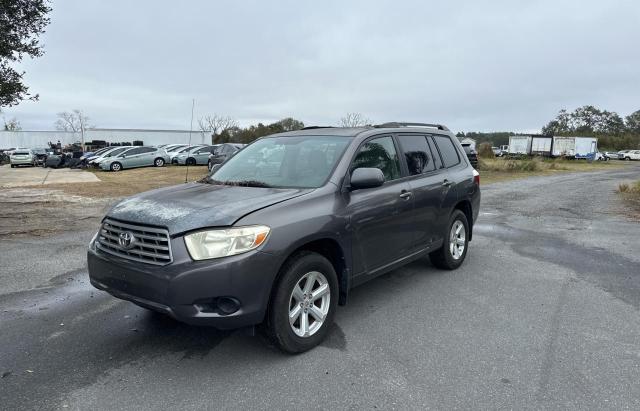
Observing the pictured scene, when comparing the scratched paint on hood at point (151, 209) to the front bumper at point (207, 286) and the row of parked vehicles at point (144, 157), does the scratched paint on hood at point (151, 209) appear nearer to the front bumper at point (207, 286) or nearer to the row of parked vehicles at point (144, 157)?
the front bumper at point (207, 286)

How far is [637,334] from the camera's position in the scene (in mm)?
3967

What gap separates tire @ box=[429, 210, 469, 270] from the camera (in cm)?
568

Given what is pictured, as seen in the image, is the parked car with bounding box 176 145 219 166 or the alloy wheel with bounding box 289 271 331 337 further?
the parked car with bounding box 176 145 219 166

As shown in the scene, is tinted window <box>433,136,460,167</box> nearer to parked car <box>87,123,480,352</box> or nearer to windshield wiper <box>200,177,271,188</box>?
parked car <box>87,123,480,352</box>

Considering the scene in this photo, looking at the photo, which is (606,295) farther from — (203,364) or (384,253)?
(203,364)

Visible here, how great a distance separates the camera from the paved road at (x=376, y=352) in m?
2.98

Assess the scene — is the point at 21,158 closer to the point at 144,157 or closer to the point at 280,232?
the point at 144,157

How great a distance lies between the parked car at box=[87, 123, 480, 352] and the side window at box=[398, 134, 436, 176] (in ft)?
0.07

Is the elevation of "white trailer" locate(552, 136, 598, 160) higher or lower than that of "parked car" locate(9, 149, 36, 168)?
higher

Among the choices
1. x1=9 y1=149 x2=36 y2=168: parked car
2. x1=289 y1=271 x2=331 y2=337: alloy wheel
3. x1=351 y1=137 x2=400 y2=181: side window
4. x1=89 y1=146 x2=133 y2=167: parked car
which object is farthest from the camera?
x1=9 y1=149 x2=36 y2=168: parked car

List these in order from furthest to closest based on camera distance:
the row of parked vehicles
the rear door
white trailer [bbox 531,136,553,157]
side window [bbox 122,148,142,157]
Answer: white trailer [bbox 531,136,553,157], side window [bbox 122,148,142,157], the row of parked vehicles, the rear door

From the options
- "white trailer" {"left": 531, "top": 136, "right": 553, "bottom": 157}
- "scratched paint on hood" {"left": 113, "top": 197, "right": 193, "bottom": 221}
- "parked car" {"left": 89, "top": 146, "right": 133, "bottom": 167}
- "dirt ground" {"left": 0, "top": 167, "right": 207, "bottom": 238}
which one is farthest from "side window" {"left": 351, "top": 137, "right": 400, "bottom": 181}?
"white trailer" {"left": 531, "top": 136, "right": 553, "bottom": 157}

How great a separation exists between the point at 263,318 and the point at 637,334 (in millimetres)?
3213

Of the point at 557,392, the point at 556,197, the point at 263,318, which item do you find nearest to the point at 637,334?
the point at 557,392
